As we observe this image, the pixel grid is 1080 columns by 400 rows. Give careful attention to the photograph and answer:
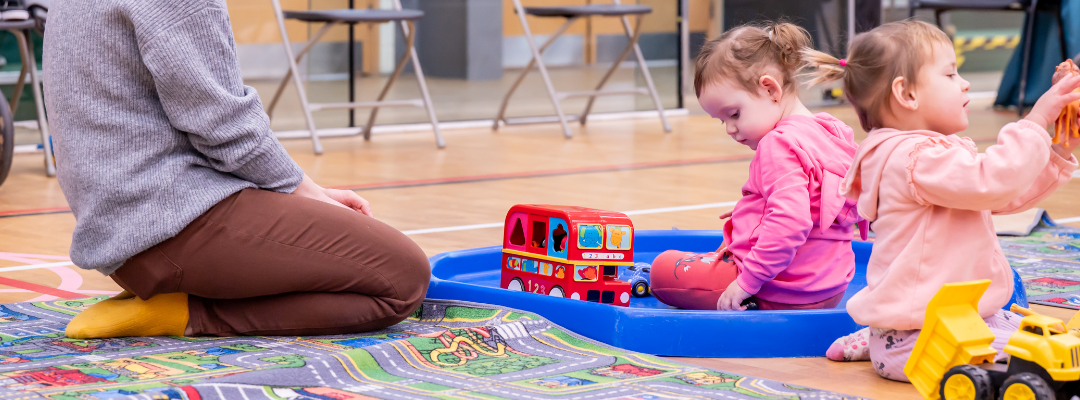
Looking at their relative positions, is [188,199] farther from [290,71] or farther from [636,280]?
[290,71]

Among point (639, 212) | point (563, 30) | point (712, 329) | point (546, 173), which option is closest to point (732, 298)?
point (712, 329)

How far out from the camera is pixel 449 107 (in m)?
6.52

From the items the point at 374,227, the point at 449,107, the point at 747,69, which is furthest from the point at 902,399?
the point at 449,107

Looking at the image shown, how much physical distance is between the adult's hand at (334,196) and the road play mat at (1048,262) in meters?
1.25

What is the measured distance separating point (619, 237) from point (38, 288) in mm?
1160

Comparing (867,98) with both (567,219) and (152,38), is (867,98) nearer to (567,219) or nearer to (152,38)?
(567,219)

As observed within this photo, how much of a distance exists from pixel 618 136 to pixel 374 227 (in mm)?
4061

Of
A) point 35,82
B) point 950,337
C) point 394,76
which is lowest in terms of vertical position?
point 394,76

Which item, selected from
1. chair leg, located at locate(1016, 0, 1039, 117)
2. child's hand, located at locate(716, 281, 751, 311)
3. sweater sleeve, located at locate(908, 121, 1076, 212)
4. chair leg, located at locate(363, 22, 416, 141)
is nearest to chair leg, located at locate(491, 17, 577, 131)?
chair leg, located at locate(363, 22, 416, 141)

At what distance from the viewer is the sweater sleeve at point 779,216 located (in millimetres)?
1922

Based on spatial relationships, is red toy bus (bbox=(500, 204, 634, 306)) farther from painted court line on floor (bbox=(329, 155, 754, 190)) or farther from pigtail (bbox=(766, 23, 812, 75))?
painted court line on floor (bbox=(329, 155, 754, 190))

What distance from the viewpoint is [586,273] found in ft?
6.95

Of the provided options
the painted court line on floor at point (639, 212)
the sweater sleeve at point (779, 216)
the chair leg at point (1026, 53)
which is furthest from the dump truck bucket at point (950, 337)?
the chair leg at point (1026, 53)

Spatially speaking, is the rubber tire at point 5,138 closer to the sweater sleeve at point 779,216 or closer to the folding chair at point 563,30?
the sweater sleeve at point 779,216
